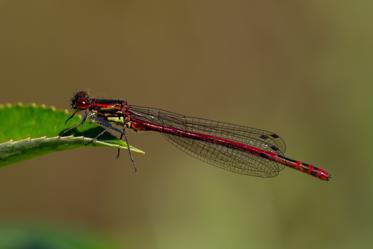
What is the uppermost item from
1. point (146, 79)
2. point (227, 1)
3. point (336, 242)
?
point (227, 1)

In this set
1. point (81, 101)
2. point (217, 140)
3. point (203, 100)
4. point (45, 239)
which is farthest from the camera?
point (203, 100)

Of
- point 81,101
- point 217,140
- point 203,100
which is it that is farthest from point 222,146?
point 203,100

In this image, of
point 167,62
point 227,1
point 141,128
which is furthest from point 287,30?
point 141,128

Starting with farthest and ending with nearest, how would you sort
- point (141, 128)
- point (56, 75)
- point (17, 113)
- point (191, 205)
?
point (56, 75)
point (191, 205)
point (141, 128)
point (17, 113)

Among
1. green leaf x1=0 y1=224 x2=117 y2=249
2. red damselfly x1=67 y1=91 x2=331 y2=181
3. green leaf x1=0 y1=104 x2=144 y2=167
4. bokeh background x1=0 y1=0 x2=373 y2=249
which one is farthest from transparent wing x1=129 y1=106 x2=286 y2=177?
green leaf x1=0 y1=224 x2=117 y2=249

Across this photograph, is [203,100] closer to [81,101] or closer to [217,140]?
[217,140]

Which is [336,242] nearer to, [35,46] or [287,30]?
[287,30]

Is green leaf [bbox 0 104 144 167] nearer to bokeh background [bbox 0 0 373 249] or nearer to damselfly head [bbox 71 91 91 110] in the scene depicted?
damselfly head [bbox 71 91 91 110]
